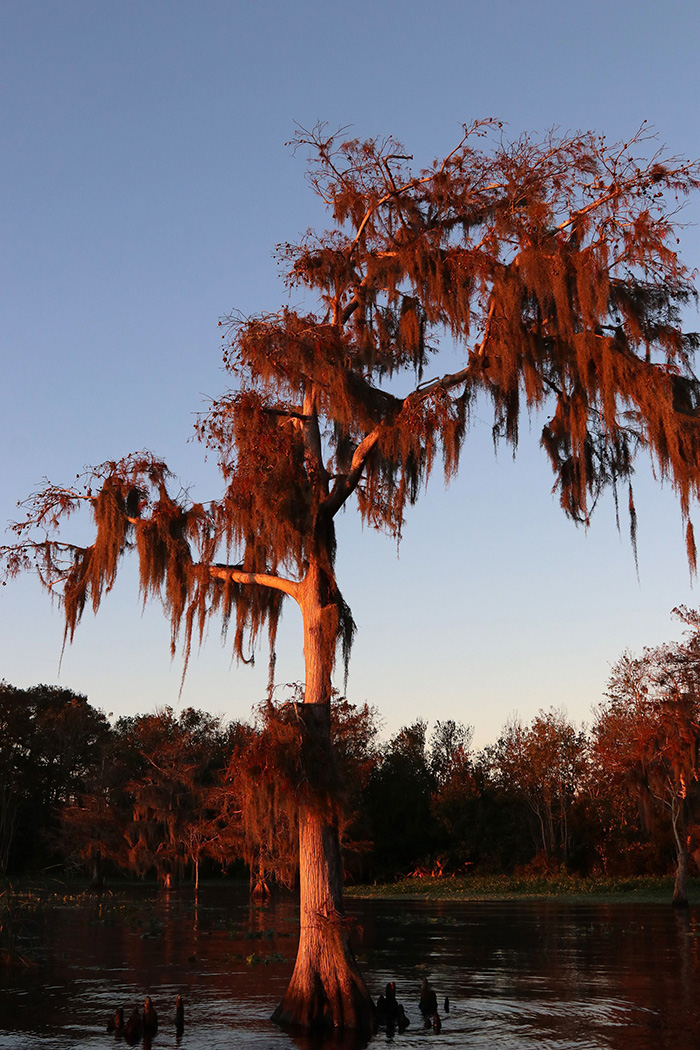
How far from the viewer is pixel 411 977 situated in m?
17.3

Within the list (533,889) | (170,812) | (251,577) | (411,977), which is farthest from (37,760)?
(251,577)

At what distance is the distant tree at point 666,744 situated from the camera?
3347cm

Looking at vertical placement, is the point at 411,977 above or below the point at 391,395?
below

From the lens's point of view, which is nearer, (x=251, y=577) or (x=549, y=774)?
(x=251, y=577)

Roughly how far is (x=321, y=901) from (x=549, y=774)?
44.1 metres

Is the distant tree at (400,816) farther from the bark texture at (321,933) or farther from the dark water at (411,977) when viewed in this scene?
the bark texture at (321,933)

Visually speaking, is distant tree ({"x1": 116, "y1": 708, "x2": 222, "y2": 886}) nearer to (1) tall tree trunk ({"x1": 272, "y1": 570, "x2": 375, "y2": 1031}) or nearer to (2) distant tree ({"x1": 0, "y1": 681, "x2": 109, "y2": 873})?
(2) distant tree ({"x1": 0, "y1": 681, "x2": 109, "y2": 873})

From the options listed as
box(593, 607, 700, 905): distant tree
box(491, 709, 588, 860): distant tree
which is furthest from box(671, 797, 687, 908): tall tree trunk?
box(491, 709, 588, 860): distant tree

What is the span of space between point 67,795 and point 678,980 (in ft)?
196

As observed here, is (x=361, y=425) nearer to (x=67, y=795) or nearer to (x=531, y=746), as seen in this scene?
(x=531, y=746)

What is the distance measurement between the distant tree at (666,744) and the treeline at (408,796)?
2.4 inches

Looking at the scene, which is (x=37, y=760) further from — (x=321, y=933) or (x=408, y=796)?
(x=321, y=933)

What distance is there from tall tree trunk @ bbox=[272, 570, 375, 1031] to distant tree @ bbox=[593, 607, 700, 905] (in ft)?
77.6

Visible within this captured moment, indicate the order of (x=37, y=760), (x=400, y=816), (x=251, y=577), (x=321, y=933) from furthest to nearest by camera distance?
1. (x=37, y=760)
2. (x=400, y=816)
3. (x=251, y=577)
4. (x=321, y=933)
